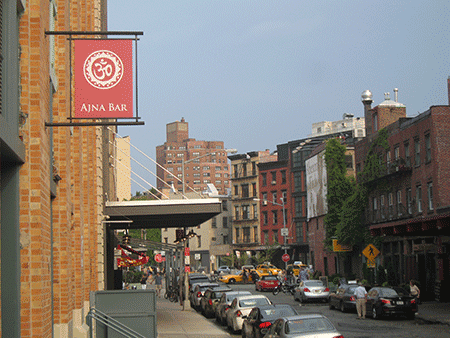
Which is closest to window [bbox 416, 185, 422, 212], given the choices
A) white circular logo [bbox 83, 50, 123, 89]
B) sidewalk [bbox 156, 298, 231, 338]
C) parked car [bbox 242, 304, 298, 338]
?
sidewalk [bbox 156, 298, 231, 338]

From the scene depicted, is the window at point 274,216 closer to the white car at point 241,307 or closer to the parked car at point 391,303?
the parked car at point 391,303

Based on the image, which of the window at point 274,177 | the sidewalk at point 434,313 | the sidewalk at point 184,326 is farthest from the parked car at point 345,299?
the window at point 274,177

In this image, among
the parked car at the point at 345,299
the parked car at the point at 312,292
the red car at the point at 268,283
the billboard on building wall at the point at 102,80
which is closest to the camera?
the billboard on building wall at the point at 102,80

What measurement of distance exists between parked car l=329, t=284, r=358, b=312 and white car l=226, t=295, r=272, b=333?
929 cm

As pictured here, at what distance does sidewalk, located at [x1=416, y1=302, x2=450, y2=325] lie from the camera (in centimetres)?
2989

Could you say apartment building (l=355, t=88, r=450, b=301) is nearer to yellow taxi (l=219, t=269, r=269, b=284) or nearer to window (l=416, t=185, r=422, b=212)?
window (l=416, t=185, r=422, b=212)

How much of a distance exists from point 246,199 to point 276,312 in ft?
288

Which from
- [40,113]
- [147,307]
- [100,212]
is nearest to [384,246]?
[100,212]

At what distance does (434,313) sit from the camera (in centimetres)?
3359

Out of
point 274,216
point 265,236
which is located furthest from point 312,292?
point 265,236

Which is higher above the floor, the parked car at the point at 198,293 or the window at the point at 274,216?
the window at the point at 274,216

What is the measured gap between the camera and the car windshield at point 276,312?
22.3 meters

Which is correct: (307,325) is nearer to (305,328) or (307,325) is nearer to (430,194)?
(305,328)

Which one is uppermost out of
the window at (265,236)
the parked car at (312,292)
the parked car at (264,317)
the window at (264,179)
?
the window at (264,179)
